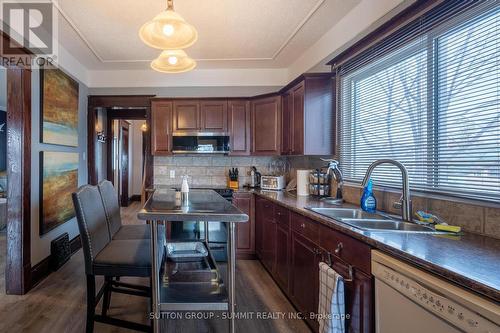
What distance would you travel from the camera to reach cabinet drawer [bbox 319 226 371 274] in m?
1.32

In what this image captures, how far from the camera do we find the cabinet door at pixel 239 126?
388cm

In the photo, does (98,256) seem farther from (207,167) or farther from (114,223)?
(207,167)

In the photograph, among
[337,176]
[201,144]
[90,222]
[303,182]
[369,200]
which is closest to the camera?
[90,222]

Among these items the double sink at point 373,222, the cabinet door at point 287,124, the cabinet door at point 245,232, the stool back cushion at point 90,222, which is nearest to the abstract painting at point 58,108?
the stool back cushion at point 90,222

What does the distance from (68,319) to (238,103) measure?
3.03m

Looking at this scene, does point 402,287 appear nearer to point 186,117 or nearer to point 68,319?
point 68,319

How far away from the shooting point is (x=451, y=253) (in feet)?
3.52

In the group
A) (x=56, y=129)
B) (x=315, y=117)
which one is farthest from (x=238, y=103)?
(x=56, y=129)

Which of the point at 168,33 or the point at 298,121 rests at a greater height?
the point at 168,33

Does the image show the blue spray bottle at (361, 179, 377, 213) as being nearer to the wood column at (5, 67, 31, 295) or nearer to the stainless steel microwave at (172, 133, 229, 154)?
the stainless steel microwave at (172, 133, 229, 154)

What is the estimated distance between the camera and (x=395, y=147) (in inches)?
79.5

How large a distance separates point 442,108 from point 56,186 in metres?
3.77

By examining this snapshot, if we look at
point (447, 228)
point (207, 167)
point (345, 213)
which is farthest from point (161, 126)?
point (447, 228)

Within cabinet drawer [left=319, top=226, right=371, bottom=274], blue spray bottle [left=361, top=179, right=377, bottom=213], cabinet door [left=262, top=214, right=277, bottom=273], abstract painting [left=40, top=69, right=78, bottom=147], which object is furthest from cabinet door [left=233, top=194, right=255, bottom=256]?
abstract painting [left=40, top=69, right=78, bottom=147]
